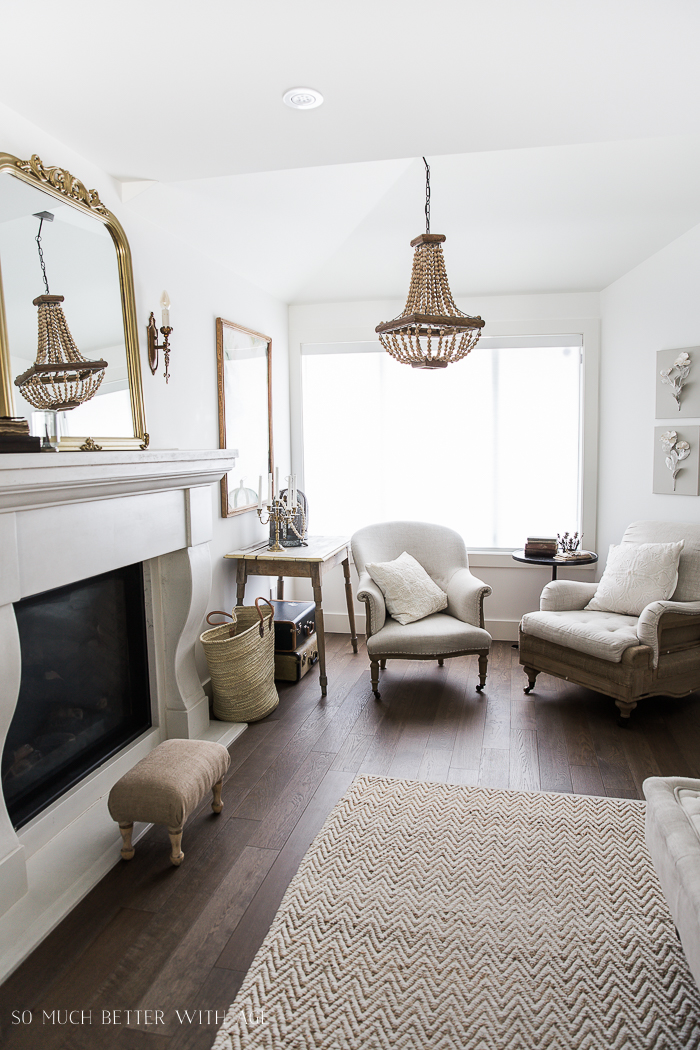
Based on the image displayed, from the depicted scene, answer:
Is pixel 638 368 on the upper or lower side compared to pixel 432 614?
upper

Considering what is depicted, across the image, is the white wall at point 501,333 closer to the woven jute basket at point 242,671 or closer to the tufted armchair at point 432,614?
the tufted armchair at point 432,614

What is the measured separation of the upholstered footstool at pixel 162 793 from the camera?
2.22m

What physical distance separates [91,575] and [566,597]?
8.80ft

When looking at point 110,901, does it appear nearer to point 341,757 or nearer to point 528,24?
point 341,757

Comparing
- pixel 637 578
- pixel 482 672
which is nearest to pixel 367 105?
pixel 637 578

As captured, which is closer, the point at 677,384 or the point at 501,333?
the point at 677,384

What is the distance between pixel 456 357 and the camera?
275 centimetres

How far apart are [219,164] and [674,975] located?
303cm

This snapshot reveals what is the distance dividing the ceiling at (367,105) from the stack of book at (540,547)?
1.88m

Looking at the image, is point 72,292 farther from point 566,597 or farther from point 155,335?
point 566,597

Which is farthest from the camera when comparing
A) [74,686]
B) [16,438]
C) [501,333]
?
[501,333]

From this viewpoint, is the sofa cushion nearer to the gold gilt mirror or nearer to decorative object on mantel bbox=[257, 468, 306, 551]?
decorative object on mantel bbox=[257, 468, 306, 551]

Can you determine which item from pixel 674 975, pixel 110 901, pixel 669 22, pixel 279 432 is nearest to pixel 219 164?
pixel 669 22

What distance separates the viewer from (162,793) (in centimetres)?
222
